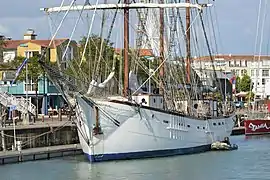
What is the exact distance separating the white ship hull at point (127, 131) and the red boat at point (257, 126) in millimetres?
30467

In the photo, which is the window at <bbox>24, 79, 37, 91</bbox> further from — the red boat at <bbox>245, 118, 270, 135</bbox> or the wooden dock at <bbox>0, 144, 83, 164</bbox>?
the wooden dock at <bbox>0, 144, 83, 164</bbox>

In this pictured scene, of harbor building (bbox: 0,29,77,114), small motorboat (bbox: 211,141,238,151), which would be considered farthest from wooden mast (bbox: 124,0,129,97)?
harbor building (bbox: 0,29,77,114)

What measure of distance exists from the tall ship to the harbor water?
4.09 feet

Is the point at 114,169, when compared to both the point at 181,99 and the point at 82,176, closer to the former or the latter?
the point at 82,176

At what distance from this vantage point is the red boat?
269 feet

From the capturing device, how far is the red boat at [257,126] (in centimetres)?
8212

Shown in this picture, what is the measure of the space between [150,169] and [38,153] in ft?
25.2

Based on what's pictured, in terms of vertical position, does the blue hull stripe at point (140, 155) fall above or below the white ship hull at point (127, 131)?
below

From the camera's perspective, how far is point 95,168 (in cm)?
4603

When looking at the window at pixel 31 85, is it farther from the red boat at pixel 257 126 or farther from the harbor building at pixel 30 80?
the red boat at pixel 257 126

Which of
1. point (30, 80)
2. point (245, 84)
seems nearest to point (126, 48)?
point (30, 80)

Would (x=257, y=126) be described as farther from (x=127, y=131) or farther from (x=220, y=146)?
(x=127, y=131)

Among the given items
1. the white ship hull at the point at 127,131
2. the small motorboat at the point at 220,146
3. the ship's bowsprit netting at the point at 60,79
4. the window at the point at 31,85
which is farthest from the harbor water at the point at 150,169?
the window at the point at 31,85

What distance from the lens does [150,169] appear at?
45.4 metres
